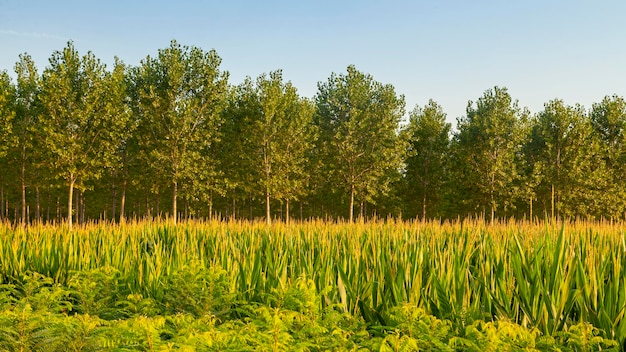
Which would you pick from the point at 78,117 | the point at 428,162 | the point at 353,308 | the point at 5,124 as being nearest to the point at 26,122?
the point at 5,124

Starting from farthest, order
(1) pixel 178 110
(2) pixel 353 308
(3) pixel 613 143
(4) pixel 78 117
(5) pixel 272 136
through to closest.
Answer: (3) pixel 613 143
(5) pixel 272 136
(1) pixel 178 110
(4) pixel 78 117
(2) pixel 353 308

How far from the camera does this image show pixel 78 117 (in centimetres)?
2514

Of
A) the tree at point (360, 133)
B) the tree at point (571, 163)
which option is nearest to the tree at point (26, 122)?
the tree at point (360, 133)

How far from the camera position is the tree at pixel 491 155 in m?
32.1

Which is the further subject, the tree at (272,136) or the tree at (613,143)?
the tree at (613,143)

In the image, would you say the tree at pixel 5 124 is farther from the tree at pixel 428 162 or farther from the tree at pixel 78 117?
the tree at pixel 428 162

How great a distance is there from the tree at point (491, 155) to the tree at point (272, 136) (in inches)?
404

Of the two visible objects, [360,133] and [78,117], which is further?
[360,133]

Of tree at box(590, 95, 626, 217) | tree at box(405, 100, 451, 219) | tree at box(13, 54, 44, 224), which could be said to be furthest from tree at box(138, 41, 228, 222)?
tree at box(590, 95, 626, 217)

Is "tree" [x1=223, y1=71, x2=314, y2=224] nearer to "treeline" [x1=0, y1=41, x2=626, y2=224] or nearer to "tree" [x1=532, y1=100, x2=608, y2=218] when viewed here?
"treeline" [x1=0, y1=41, x2=626, y2=224]

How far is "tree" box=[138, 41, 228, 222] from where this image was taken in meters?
27.6

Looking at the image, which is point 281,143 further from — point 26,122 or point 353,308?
point 353,308

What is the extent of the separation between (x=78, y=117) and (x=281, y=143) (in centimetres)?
1151

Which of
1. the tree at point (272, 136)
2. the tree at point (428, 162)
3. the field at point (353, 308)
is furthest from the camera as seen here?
the tree at point (428, 162)
